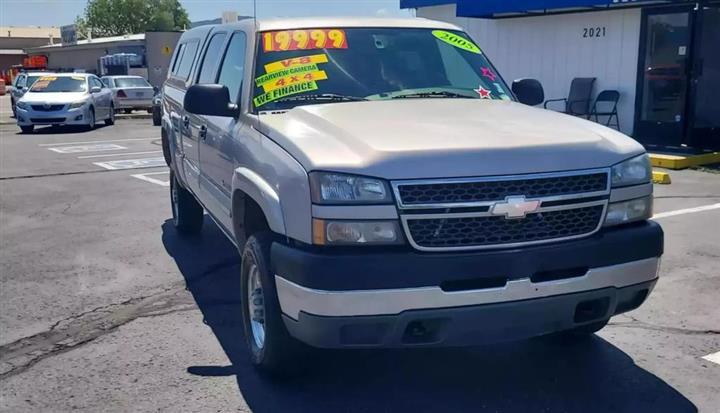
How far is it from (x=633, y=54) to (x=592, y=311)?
11.4 metres

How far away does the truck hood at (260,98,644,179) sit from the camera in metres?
3.43

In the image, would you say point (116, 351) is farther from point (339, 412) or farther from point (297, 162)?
point (297, 162)

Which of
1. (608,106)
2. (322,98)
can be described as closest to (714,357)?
(322,98)

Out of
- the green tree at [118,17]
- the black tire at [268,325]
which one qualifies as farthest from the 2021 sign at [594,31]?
the green tree at [118,17]

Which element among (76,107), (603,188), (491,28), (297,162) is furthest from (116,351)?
(76,107)

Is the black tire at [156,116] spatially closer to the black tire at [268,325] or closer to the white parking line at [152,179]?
the white parking line at [152,179]

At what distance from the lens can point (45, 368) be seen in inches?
177

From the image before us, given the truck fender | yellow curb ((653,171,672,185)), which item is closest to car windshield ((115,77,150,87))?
yellow curb ((653,171,672,185))

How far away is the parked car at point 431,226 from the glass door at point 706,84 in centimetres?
950

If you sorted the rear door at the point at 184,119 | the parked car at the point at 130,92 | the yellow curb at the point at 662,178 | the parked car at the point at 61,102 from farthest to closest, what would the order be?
the parked car at the point at 130,92 < the parked car at the point at 61,102 < the yellow curb at the point at 662,178 < the rear door at the point at 184,119

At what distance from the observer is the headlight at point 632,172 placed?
147 inches

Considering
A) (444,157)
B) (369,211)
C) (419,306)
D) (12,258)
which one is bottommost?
(12,258)

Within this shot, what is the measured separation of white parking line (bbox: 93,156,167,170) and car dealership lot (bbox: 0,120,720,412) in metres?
5.66

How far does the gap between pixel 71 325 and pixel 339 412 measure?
238 cm
